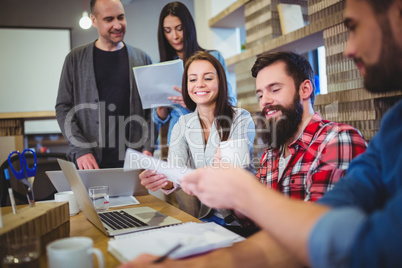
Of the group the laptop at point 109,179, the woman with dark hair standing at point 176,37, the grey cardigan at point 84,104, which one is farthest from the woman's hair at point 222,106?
the grey cardigan at point 84,104

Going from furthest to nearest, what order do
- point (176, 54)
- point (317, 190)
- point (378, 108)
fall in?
point (176, 54), point (378, 108), point (317, 190)

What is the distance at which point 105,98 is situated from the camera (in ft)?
7.55

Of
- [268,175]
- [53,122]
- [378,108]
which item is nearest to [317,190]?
[268,175]

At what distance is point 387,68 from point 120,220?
2.84ft

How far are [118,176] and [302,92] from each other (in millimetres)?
835

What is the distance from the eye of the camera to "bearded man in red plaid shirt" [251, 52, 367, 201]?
1.10 metres

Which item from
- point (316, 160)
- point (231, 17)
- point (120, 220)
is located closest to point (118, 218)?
point (120, 220)

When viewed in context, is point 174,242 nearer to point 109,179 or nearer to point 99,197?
point 99,197

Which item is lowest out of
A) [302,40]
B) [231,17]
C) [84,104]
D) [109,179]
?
[109,179]

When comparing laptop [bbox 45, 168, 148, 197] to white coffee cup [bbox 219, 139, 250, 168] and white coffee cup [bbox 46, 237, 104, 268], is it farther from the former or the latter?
white coffee cup [bbox 46, 237, 104, 268]

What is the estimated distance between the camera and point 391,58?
0.61 metres

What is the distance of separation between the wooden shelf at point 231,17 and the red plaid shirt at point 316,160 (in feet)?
6.05

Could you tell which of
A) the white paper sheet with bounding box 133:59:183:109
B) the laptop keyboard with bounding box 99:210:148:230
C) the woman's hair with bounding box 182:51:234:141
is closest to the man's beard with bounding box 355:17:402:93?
the laptop keyboard with bounding box 99:210:148:230

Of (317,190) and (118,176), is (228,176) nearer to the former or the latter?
(317,190)
